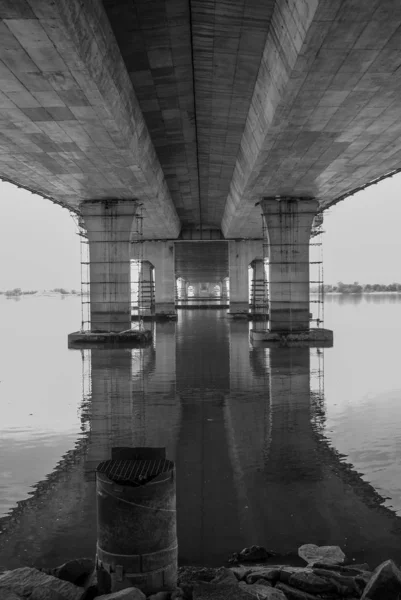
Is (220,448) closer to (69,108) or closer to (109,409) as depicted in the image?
(109,409)

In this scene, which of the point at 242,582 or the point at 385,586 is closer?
the point at 385,586

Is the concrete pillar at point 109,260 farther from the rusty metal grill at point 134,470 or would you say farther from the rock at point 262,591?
the rock at point 262,591

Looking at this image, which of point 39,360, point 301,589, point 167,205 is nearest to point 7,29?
point 301,589

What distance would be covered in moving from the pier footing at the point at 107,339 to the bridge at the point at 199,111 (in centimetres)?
213

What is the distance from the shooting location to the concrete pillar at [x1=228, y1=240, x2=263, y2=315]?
57969mm

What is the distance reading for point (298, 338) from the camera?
29.9 m

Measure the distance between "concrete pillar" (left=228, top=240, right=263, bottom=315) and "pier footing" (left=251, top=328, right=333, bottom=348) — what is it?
27.3 m

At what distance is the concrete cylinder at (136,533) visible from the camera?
5.17 m

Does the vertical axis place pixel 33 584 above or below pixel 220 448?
above

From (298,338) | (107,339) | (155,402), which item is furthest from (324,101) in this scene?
(107,339)

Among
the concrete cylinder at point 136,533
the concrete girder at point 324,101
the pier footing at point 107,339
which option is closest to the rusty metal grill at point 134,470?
the concrete cylinder at point 136,533

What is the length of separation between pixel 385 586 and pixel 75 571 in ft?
9.10

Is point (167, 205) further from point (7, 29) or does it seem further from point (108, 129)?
point (7, 29)

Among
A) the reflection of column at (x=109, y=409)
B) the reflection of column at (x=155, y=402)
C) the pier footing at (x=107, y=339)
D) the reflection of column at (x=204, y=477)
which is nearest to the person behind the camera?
the reflection of column at (x=204, y=477)
